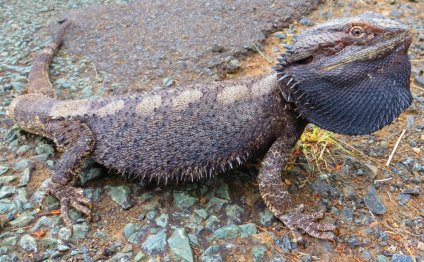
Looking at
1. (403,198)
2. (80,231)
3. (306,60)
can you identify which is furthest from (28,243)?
(403,198)

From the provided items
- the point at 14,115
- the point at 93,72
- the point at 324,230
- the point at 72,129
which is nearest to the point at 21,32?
the point at 93,72

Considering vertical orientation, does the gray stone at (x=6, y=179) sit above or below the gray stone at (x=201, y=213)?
above

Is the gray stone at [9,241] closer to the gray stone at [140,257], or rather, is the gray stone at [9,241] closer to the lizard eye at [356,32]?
the gray stone at [140,257]

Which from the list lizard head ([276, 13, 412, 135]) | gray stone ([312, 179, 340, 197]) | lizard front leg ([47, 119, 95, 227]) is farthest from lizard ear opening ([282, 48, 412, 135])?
lizard front leg ([47, 119, 95, 227])

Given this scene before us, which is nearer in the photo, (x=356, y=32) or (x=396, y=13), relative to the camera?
(x=356, y=32)

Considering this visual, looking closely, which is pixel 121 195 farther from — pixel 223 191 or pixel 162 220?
pixel 223 191

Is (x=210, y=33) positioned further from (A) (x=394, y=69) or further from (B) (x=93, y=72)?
(A) (x=394, y=69)

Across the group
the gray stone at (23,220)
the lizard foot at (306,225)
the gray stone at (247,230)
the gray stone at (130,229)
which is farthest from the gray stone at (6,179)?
the lizard foot at (306,225)

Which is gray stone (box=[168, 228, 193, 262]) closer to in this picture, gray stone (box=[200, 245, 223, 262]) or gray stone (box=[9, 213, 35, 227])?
gray stone (box=[200, 245, 223, 262])
